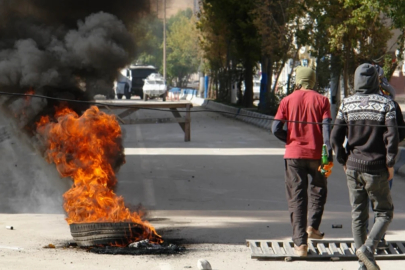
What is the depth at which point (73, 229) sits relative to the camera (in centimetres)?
668

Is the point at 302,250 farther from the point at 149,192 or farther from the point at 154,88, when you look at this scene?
the point at 154,88

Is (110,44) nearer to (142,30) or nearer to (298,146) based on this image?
(142,30)

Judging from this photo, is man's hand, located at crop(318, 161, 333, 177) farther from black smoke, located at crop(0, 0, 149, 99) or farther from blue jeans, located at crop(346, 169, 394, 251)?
black smoke, located at crop(0, 0, 149, 99)

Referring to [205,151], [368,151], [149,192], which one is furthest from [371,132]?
[205,151]

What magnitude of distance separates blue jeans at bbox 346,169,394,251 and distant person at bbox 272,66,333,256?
1.73 feet

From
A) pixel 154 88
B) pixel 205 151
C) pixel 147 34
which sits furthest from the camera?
pixel 154 88

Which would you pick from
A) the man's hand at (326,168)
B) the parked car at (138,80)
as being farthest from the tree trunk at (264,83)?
the parked car at (138,80)

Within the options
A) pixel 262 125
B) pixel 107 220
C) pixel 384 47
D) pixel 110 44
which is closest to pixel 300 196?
pixel 107 220

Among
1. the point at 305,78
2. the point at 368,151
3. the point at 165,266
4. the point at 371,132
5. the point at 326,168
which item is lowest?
the point at 165,266

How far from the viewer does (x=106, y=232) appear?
6.55 metres

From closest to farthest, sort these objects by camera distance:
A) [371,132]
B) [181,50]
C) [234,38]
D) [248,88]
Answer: [371,132] → [234,38] → [248,88] → [181,50]

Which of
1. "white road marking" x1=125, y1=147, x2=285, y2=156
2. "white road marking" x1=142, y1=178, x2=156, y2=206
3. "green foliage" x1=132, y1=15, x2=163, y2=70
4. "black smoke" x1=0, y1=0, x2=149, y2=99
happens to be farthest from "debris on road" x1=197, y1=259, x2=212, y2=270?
"white road marking" x1=125, y1=147, x2=285, y2=156

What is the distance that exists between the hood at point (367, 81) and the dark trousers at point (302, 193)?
881 mm

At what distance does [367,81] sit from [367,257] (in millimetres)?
1433
